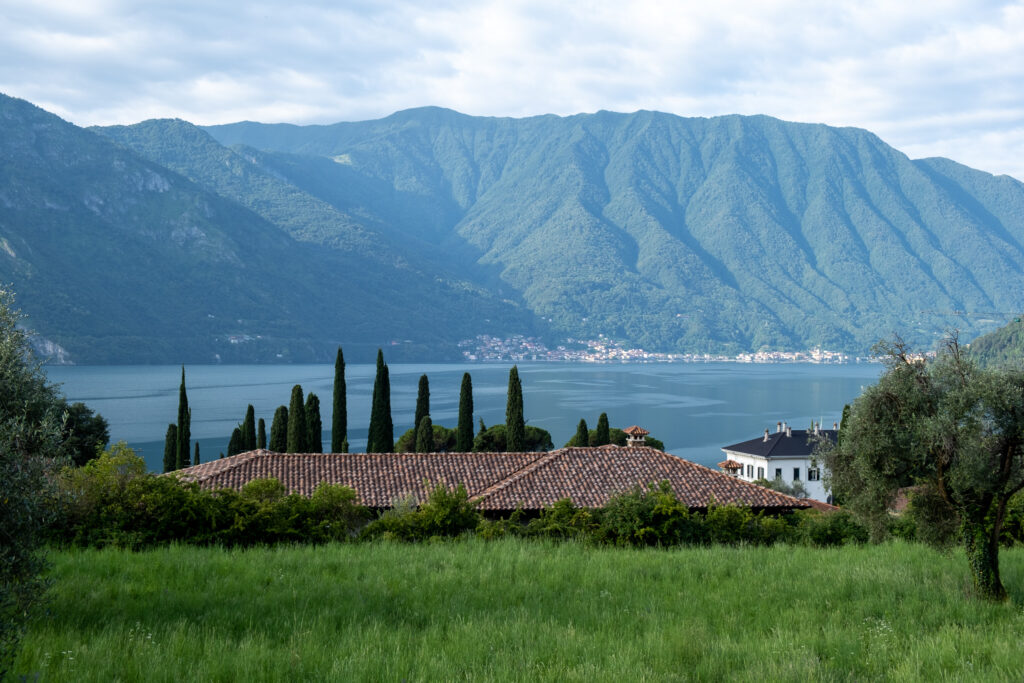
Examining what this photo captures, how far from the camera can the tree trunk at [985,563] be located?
10609mm

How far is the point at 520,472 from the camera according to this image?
3231 centimetres

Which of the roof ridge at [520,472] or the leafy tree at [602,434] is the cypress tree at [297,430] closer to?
the leafy tree at [602,434]

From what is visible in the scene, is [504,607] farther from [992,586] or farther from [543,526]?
[543,526]

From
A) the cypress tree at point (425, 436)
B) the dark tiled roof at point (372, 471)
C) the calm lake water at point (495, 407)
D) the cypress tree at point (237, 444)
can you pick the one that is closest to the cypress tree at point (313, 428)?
the cypress tree at point (237, 444)

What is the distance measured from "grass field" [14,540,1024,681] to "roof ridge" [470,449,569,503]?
15276mm

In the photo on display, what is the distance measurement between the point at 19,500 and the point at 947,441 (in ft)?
32.7

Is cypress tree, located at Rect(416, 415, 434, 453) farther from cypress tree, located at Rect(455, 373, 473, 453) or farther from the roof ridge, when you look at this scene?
the roof ridge

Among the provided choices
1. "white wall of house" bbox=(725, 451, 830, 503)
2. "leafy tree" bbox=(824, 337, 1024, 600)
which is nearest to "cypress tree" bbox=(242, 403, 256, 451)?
"white wall of house" bbox=(725, 451, 830, 503)

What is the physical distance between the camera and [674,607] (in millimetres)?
10312

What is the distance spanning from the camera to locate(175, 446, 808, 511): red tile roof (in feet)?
96.6

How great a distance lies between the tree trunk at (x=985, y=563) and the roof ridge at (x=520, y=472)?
62.1 feet

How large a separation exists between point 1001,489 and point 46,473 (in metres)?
10.8

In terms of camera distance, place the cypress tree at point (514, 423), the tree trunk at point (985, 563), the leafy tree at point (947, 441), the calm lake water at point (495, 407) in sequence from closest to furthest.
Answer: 1. the leafy tree at point (947, 441)
2. the tree trunk at point (985, 563)
3. the cypress tree at point (514, 423)
4. the calm lake water at point (495, 407)

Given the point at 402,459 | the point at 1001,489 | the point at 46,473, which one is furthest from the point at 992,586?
the point at 402,459
